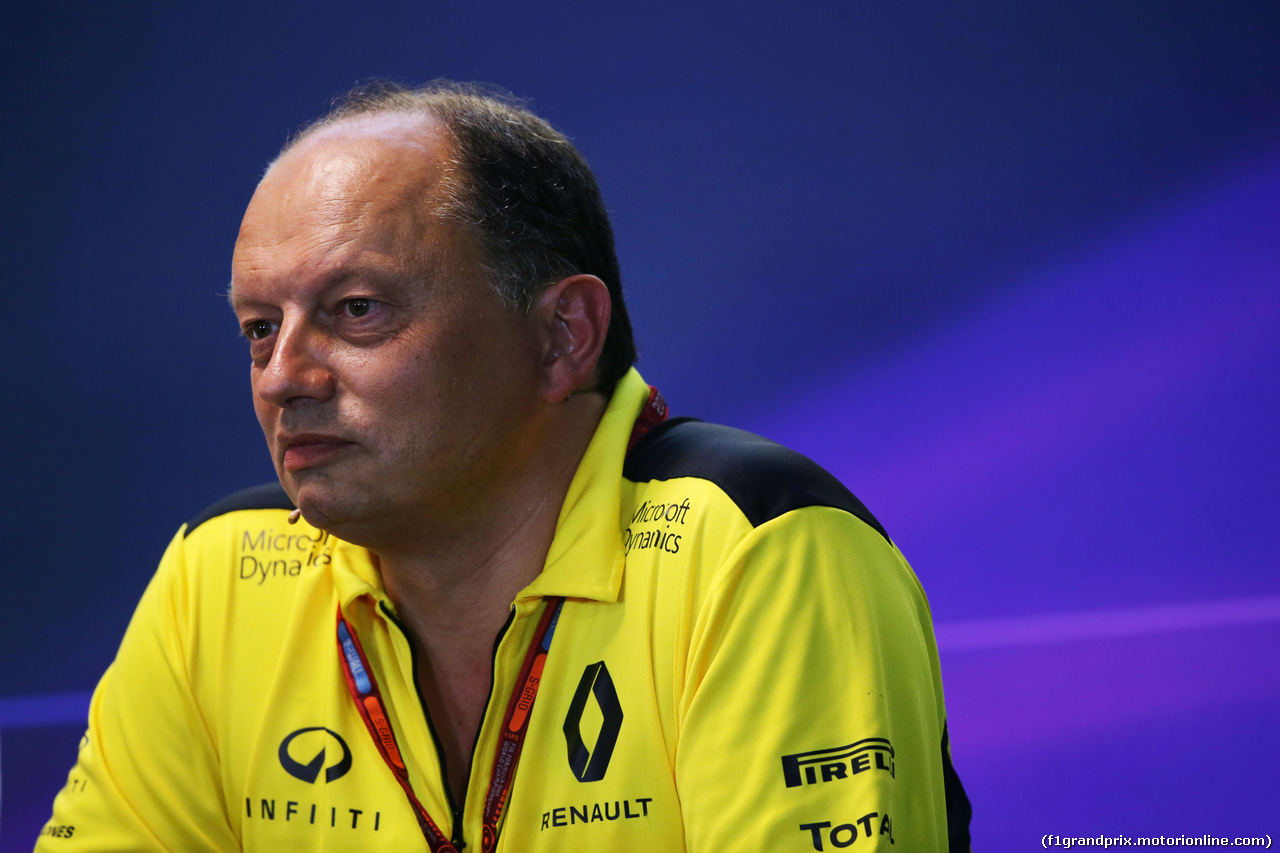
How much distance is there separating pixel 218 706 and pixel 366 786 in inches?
9.1

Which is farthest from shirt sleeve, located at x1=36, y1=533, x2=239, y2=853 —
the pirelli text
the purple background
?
the pirelli text

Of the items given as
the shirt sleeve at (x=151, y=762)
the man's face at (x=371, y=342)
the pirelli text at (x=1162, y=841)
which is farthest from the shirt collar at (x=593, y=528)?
the pirelli text at (x=1162, y=841)

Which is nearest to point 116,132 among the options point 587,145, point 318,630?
point 587,145

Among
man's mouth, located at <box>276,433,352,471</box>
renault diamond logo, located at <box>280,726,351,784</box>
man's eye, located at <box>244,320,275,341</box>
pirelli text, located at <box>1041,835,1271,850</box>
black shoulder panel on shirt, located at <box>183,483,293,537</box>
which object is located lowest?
pirelli text, located at <box>1041,835,1271,850</box>

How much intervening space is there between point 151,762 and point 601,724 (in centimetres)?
58

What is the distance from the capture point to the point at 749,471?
1106 mm

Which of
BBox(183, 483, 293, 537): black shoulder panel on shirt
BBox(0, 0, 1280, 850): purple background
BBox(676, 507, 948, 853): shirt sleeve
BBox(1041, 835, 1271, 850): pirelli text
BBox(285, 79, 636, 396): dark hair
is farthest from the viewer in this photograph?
BBox(0, 0, 1280, 850): purple background

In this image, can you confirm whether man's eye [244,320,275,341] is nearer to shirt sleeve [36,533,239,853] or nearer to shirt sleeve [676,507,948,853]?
shirt sleeve [36,533,239,853]

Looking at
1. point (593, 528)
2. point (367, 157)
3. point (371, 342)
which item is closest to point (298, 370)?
point (371, 342)

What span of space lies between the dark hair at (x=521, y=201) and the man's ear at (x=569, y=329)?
0.02m

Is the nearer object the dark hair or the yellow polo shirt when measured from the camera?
the yellow polo shirt

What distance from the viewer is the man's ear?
1224 millimetres

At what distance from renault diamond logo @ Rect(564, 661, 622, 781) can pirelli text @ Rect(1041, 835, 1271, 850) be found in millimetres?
1359

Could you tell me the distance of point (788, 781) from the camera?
3.11 feet
